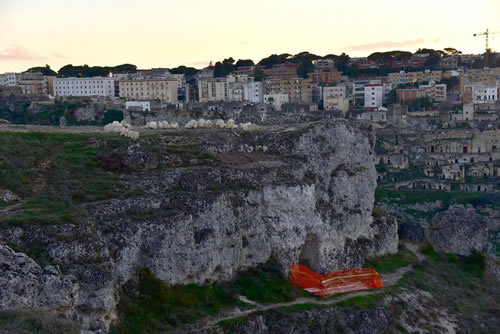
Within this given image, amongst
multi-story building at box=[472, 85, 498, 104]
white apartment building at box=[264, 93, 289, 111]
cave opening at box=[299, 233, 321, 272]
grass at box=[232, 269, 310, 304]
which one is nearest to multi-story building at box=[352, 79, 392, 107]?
white apartment building at box=[264, 93, 289, 111]

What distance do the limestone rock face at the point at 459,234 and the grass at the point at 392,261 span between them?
2248mm

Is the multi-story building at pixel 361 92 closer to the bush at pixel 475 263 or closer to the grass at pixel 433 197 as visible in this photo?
the grass at pixel 433 197

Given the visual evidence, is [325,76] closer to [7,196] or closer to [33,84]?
[33,84]

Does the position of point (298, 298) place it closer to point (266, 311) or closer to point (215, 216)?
point (266, 311)

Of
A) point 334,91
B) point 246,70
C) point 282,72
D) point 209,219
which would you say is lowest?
point 209,219

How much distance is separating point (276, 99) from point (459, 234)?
5784 centimetres

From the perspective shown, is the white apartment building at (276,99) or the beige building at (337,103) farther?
the white apartment building at (276,99)

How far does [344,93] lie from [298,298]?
71651 mm

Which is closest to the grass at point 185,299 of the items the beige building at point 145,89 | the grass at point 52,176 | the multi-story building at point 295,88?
the grass at point 52,176

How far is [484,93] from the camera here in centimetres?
9812

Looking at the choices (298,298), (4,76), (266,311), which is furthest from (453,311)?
(4,76)

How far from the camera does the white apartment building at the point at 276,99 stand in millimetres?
95062

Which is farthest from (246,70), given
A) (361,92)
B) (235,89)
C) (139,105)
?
(139,105)

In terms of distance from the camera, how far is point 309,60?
4663 inches
